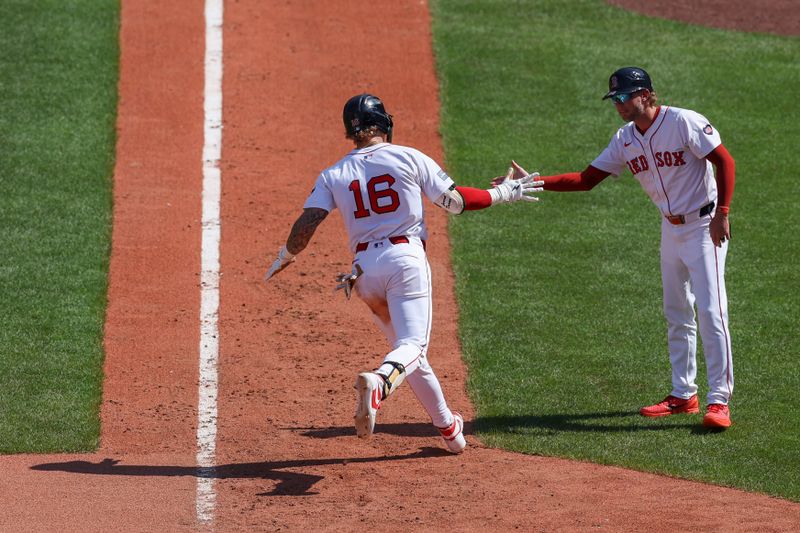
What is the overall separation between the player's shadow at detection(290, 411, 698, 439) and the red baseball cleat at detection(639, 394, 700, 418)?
0.07 metres

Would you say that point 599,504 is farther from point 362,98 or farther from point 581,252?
point 581,252

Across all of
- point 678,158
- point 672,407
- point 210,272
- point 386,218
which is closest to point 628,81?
point 678,158

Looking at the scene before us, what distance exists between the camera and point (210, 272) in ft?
32.9

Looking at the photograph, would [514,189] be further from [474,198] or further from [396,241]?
[396,241]

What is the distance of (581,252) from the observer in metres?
10.5

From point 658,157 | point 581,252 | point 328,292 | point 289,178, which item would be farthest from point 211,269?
point 658,157

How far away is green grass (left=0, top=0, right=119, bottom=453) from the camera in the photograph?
8055 mm

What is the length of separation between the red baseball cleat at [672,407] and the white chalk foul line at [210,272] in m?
2.90

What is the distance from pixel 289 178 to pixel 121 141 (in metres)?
1.82

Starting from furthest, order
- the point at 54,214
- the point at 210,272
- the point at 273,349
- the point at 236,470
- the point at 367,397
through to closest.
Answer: the point at 54,214, the point at 210,272, the point at 273,349, the point at 236,470, the point at 367,397

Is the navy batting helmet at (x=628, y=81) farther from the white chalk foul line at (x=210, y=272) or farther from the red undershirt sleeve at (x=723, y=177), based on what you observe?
the white chalk foul line at (x=210, y=272)

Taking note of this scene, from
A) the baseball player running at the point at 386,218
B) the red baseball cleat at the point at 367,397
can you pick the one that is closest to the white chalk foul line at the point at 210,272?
the red baseball cleat at the point at 367,397

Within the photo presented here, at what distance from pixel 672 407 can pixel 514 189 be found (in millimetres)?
2005

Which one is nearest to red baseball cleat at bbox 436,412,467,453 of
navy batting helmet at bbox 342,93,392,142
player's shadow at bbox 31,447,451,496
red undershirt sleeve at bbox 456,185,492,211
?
player's shadow at bbox 31,447,451,496
